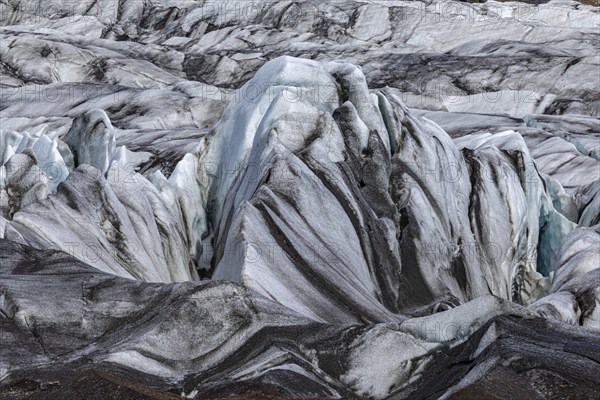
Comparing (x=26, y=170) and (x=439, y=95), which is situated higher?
(x=26, y=170)

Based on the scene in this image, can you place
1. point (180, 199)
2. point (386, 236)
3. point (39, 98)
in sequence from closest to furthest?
point (386, 236), point (180, 199), point (39, 98)

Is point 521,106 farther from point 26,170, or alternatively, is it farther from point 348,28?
point 26,170

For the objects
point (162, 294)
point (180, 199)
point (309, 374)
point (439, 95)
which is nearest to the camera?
point (309, 374)

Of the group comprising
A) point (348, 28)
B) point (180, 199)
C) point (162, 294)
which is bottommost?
point (348, 28)

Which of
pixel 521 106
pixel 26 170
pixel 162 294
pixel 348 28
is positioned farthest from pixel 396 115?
pixel 348 28

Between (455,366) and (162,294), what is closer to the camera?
(455,366)

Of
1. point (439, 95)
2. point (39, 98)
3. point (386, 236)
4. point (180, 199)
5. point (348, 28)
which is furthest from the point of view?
point (348, 28)

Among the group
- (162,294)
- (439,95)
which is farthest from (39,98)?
(162,294)

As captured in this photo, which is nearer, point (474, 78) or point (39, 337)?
point (39, 337)

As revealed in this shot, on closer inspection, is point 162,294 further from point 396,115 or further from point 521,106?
point 521,106
